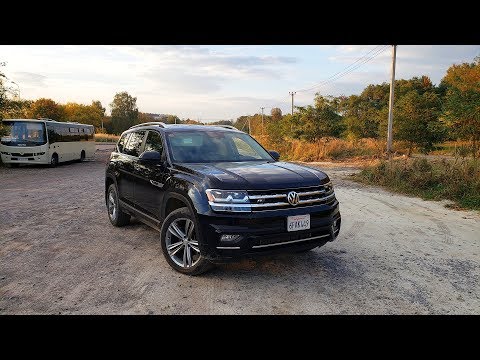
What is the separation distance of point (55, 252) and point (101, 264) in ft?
3.12

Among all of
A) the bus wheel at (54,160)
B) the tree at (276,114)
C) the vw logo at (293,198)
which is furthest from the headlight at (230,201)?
the tree at (276,114)

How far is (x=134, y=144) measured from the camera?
6301 millimetres

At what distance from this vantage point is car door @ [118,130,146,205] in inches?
236

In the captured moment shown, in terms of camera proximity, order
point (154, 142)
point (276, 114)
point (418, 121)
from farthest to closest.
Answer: point (276, 114)
point (418, 121)
point (154, 142)

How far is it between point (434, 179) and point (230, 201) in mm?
9381

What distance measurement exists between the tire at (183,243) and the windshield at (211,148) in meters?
0.89

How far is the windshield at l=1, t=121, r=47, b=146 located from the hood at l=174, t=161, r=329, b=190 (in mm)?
17035

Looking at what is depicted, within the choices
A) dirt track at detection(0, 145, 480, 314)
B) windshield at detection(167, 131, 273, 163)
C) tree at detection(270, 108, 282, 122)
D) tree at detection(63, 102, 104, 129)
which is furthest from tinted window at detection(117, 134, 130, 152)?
tree at detection(63, 102, 104, 129)

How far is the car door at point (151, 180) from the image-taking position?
5.04 metres

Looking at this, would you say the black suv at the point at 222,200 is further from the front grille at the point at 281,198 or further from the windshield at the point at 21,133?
the windshield at the point at 21,133

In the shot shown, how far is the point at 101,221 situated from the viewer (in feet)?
23.9

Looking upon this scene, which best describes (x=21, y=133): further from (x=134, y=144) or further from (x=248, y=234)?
(x=248, y=234)

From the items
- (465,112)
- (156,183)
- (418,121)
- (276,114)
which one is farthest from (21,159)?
(276,114)
